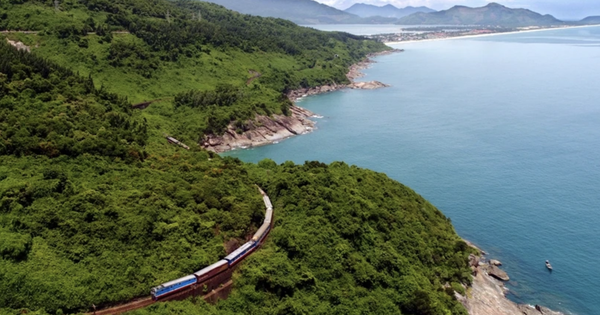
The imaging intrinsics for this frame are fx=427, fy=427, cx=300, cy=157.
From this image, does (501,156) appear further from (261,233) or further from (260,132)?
(261,233)

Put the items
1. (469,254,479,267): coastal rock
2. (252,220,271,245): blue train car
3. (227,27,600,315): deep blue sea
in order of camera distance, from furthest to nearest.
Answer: (227,27,600,315): deep blue sea
(469,254,479,267): coastal rock
(252,220,271,245): blue train car

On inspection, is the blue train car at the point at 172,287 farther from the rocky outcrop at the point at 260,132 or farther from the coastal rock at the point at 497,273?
the rocky outcrop at the point at 260,132

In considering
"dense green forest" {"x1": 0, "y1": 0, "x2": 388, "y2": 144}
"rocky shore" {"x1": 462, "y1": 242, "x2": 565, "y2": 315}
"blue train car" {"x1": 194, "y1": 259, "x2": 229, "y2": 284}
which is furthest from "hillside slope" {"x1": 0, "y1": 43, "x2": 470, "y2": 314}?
"dense green forest" {"x1": 0, "y1": 0, "x2": 388, "y2": 144}

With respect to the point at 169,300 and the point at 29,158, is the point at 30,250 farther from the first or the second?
the point at 29,158

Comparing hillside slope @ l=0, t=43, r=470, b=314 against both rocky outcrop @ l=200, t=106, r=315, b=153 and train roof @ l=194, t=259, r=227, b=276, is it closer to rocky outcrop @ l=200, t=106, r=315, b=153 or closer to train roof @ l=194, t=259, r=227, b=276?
train roof @ l=194, t=259, r=227, b=276

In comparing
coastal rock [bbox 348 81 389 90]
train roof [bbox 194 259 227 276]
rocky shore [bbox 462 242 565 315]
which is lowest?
rocky shore [bbox 462 242 565 315]

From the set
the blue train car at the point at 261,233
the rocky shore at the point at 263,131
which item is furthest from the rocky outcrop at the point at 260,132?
the blue train car at the point at 261,233

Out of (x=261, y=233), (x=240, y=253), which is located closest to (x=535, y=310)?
(x=261, y=233)
